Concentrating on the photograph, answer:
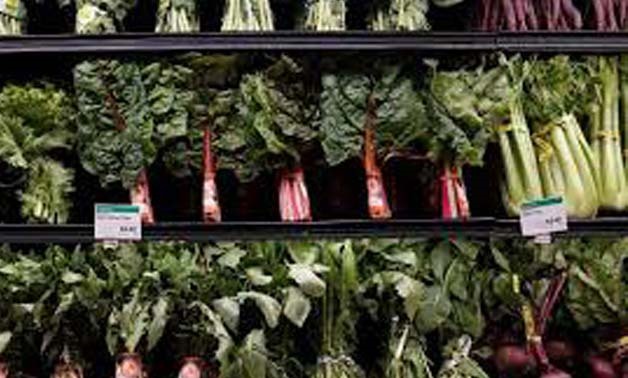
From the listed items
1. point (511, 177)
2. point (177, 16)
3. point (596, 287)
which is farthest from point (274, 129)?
point (596, 287)

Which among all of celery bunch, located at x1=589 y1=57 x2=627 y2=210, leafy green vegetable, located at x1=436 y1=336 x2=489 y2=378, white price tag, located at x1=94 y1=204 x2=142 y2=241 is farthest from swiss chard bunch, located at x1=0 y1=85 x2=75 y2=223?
celery bunch, located at x1=589 y1=57 x2=627 y2=210

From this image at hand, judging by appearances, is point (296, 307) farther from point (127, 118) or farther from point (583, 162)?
point (583, 162)

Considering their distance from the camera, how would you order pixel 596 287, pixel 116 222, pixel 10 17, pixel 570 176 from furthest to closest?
1. pixel 10 17
2. pixel 570 176
3. pixel 596 287
4. pixel 116 222

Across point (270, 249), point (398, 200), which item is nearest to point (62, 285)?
point (270, 249)

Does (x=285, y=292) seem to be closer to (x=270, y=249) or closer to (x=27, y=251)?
(x=270, y=249)

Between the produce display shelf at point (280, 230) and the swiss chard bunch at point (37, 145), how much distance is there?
0.34 ft

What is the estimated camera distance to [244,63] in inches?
137

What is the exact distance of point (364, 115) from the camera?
3.30 metres

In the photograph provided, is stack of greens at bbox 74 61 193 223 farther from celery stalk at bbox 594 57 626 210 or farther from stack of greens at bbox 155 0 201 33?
celery stalk at bbox 594 57 626 210

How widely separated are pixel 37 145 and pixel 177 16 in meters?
0.63

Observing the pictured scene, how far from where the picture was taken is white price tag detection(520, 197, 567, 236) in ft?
10.4

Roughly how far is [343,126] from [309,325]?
637mm

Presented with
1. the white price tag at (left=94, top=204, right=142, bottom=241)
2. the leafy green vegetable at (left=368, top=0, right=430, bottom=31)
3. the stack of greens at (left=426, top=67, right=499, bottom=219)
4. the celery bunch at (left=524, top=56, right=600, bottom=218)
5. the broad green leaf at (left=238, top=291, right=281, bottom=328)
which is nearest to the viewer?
the broad green leaf at (left=238, top=291, right=281, bottom=328)

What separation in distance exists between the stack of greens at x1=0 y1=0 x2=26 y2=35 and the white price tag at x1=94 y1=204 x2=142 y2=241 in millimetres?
747
